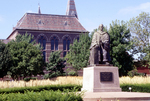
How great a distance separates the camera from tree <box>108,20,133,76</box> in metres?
34.1

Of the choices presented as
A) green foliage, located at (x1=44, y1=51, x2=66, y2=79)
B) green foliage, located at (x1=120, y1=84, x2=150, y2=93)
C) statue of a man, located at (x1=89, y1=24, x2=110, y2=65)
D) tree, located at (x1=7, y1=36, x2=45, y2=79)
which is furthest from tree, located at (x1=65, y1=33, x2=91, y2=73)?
statue of a man, located at (x1=89, y1=24, x2=110, y2=65)

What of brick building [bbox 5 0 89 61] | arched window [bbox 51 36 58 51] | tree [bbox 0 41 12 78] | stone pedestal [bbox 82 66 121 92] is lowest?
stone pedestal [bbox 82 66 121 92]

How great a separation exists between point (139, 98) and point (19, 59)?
1067 inches

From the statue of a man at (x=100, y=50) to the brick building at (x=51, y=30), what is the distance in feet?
139

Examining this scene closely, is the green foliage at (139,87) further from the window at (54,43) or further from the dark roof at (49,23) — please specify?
the dark roof at (49,23)

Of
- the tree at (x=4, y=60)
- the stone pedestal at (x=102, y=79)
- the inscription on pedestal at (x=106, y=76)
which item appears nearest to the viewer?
the stone pedestal at (x=102, y=79)

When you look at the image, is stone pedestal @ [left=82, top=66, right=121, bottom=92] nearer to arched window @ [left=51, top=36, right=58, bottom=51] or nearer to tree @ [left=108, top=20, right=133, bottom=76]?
tree @ [left=108, top=20, right=133, bottom=76]

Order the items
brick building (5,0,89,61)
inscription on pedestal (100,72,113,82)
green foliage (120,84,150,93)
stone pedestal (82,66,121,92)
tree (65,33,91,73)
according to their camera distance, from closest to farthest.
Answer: stone pedestal (82,66,121,92), inscription on pedestal (100,72,113,82), green foliage (120,84,150,93), tree (65,33,91,73), brick building (5,0,89,61)

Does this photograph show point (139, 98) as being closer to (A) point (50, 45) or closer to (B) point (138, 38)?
(B) point (138, 38)

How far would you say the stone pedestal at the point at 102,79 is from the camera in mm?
13906

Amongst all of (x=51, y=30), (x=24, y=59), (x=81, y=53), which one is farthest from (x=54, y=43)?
(x=24, y=59)

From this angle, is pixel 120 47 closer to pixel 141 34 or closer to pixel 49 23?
pixel 141 34

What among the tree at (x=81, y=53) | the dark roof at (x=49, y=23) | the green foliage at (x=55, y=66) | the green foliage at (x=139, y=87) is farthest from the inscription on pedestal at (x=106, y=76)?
the dark roof at (x=49, y=23)

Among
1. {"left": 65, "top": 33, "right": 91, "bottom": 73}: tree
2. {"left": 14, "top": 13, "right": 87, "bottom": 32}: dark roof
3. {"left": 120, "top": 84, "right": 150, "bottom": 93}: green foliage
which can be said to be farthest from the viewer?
{"left": 14, "top": 13, "right": 87, "bottom": 32}: dark roof
